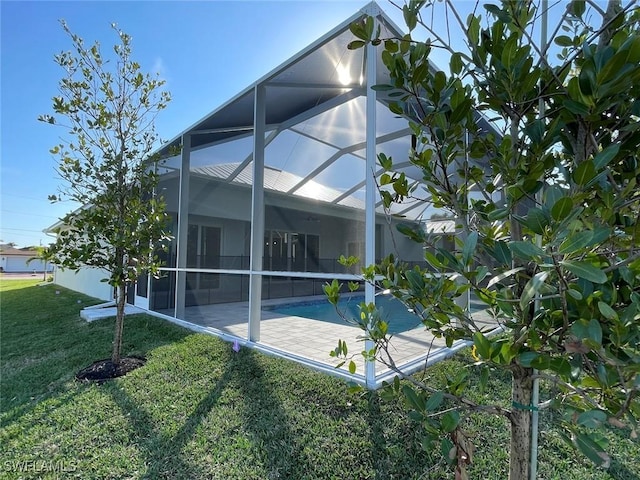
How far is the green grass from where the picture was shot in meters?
2.30

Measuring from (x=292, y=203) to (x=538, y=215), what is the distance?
445cm

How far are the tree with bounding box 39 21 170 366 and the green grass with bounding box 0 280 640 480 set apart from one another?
1.05m

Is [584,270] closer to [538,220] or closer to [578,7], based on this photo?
[538,220]

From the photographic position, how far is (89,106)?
4383mm

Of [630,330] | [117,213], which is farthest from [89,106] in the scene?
[630,330]

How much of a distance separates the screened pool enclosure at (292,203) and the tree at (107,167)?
75cm

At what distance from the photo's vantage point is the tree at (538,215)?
0.80 m

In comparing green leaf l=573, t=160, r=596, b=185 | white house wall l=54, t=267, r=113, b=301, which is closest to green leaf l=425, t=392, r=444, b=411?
green leaf l=573, t=160, r=596, b=185

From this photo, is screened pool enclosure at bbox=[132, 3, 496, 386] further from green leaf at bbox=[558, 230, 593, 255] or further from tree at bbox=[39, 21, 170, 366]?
green leaf at bbox=[558, 230, 593, 255]

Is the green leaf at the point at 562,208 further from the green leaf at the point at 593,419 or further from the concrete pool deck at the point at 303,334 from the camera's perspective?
the concrete pool deck at the point at 303,334

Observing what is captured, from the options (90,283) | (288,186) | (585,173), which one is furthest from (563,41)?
(90,283)

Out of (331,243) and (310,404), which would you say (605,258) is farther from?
(331,243)

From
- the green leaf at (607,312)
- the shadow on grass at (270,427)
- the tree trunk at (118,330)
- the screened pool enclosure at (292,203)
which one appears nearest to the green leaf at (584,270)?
→ the green leaf at (607,312)

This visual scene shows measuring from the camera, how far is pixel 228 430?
277 cm
